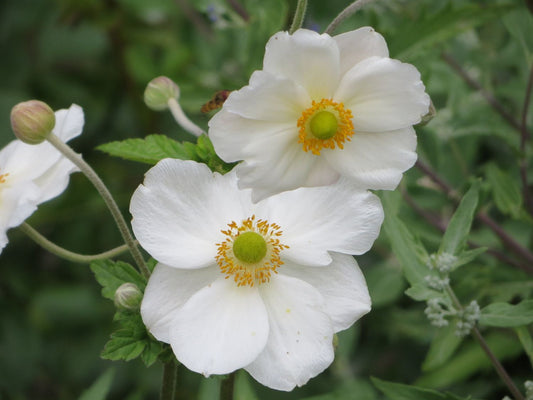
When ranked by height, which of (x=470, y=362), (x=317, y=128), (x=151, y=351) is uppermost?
(x=317, y=128)

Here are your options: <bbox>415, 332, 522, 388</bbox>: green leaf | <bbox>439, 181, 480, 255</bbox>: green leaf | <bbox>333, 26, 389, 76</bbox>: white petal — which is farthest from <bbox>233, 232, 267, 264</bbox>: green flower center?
<bbox>415, 332, 522, 388</bbox>: green leaf

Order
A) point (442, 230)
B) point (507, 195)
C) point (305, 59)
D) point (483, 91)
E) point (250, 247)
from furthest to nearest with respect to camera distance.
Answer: point (483, 91)
point (442, 230)
point (507, 195)
point (250, 247)
point (305, 59)

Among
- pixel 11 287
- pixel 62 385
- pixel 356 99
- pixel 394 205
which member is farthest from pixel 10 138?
pixel 356 99

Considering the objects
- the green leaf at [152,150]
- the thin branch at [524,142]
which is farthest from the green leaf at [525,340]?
the green leaf at [152,150]

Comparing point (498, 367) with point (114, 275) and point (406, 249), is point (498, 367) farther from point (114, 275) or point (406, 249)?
point (114, 275)

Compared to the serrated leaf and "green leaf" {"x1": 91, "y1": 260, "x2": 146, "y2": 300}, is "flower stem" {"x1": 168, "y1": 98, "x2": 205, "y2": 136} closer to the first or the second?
"green leaf" {"x1": 91, "y1": 260, "x2": 146, "y2": 300}

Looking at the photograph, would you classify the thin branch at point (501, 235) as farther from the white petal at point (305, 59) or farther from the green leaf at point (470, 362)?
the white petal at point (305, 59)

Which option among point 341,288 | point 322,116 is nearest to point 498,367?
point 341,288
